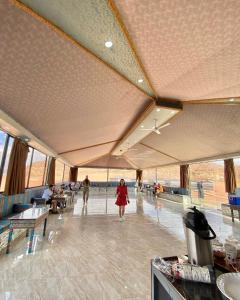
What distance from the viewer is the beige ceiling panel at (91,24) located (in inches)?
53.6

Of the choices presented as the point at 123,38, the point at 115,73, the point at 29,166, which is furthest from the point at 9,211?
the point at 123,38

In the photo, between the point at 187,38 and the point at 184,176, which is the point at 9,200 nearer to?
the point at 187,38

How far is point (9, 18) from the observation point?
4.60 ft

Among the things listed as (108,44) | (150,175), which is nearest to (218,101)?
(108,44)

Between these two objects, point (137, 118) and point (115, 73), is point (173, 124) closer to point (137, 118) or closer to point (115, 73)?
point (137, 118)

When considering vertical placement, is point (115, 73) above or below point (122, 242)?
above

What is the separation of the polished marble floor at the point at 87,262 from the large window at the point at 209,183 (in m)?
3.32

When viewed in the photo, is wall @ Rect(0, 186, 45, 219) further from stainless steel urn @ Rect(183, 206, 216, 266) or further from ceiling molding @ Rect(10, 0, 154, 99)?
stainless steel urn @ Rect(183, 206, 216, 266)

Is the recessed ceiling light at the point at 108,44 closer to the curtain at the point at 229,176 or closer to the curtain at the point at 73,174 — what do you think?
the curtain at the point at 229,176

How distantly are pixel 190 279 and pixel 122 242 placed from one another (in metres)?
2.97

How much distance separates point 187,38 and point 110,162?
45.5 ft

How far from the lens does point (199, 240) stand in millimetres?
994

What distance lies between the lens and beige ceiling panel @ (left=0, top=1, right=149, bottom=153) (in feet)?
5.21

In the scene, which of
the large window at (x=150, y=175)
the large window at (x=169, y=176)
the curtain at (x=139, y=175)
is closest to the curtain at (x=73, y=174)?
the curtain at (x=139, y=175)
